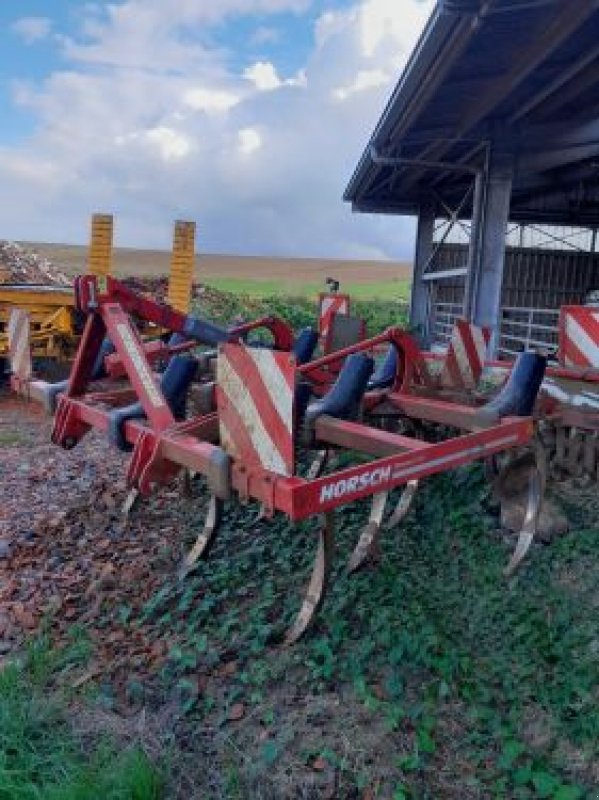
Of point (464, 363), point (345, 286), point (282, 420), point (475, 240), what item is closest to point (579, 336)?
point (464, 363)

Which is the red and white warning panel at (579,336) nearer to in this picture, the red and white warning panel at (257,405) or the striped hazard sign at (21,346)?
the red and white warning panel at (257,405)

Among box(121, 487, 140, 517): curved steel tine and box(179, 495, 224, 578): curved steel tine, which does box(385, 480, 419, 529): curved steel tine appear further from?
box(121, 487, 140, 517): curved steel tine

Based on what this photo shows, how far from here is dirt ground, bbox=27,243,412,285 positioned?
154 ft

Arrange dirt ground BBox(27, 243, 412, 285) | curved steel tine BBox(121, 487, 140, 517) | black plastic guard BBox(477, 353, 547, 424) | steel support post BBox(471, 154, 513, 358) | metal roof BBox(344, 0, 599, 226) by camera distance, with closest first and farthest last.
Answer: black plastic guard BBox(477, 353, 547, 424), curved steel tine BBox(121, 487, 140, 517), metal roof BBox(344, 0, 599, 226), steel support post BBox(471, 154, 513, 358), dirt ground BBox(27, 243, 412, 285)

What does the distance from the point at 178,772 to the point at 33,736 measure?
622 millimetres

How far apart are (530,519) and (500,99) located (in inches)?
210

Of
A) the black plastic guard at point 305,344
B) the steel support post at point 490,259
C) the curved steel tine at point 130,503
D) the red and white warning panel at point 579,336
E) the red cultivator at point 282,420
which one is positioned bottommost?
the curved steel tine at point 130,503

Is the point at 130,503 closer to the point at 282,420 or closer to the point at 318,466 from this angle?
the point at 318,466

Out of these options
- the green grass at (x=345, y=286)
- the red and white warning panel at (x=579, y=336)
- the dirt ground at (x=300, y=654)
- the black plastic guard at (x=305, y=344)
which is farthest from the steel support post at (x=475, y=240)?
the green grass at (x=345, y=286)

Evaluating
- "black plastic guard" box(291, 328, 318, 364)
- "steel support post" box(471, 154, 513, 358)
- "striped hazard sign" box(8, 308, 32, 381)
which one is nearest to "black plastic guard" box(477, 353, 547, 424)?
"black plastic guard" box(291, 328, 318, 364)

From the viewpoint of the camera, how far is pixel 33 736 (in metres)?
3.04

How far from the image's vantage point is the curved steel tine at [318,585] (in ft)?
11.2

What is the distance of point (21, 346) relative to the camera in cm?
487

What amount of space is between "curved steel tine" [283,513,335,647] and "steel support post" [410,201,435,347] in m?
11.6
